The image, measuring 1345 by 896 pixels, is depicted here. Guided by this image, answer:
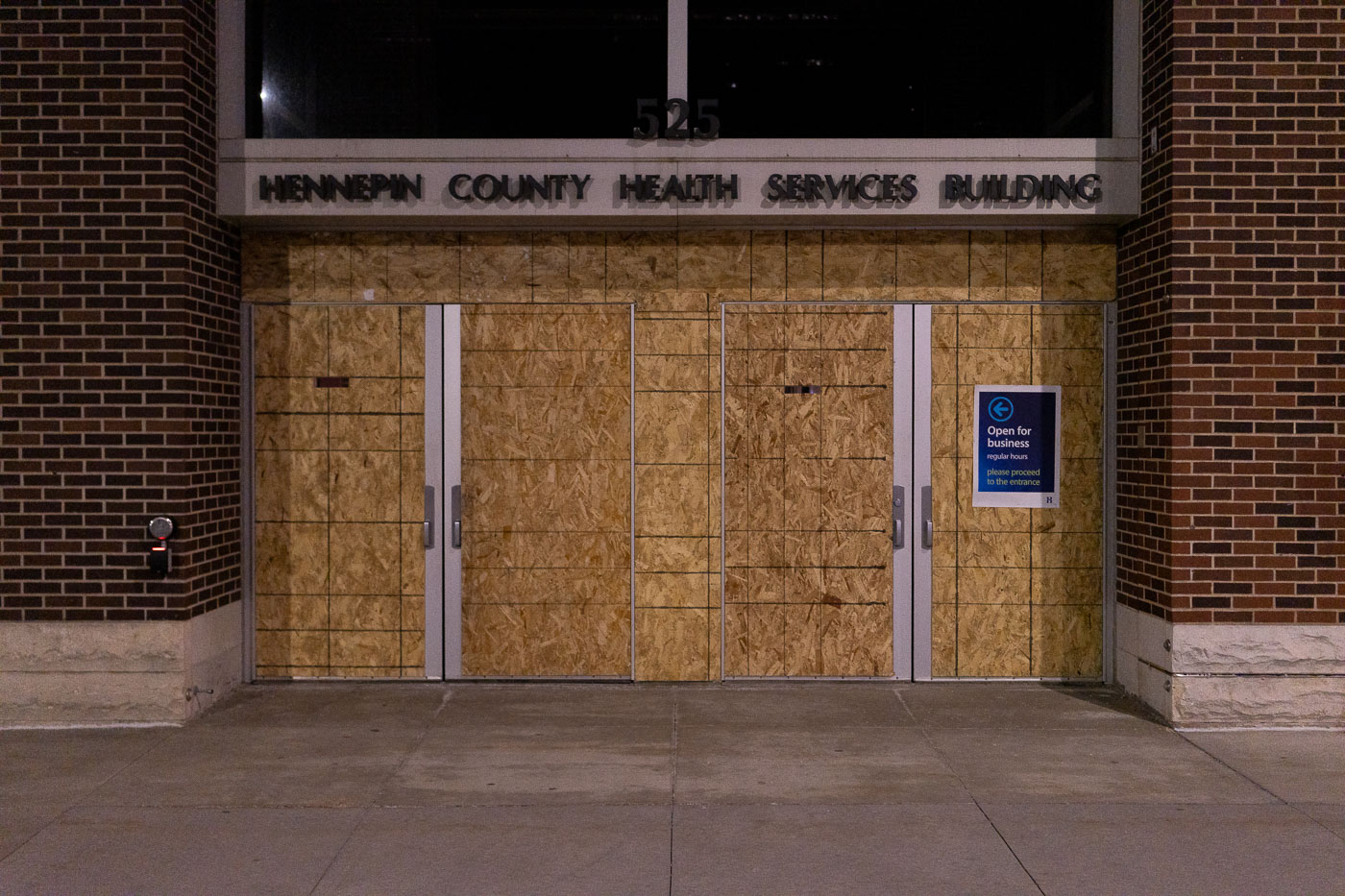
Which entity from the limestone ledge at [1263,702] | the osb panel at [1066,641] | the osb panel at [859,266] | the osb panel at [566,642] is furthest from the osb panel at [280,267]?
the limestone ledge at [1263,702]

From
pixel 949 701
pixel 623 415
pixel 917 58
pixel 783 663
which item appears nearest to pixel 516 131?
pixel 623 415

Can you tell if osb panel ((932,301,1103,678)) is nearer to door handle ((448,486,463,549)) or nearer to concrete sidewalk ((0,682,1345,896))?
concrete sidewalk ((0,682,1345,896))

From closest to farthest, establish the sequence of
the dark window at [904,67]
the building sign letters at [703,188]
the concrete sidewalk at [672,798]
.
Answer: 1. the concrete sidewalk at [672,798]
2. the building sign letters at [703,188]
3. the dark window at [904,67]

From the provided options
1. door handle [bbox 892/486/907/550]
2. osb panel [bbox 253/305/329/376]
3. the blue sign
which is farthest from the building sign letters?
door handle [bbox 892/486/907/550]

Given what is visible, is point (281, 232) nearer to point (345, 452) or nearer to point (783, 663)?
point (345, 452)

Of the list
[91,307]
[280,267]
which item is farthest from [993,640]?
[91,307]

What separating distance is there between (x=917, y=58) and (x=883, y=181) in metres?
0.98

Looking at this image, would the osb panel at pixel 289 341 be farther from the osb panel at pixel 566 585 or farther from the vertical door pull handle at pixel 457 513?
the osb panel at pixel 566 585

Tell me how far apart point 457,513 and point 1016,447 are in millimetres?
4170

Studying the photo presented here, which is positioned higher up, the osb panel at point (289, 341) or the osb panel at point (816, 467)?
the osb panel at point (289, 341)

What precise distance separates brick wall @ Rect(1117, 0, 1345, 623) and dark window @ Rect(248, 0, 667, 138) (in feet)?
12.3

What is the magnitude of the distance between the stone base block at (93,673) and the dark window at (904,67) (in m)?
5.29

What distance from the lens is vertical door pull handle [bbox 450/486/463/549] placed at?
29.2 feet

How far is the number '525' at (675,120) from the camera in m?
8.55
